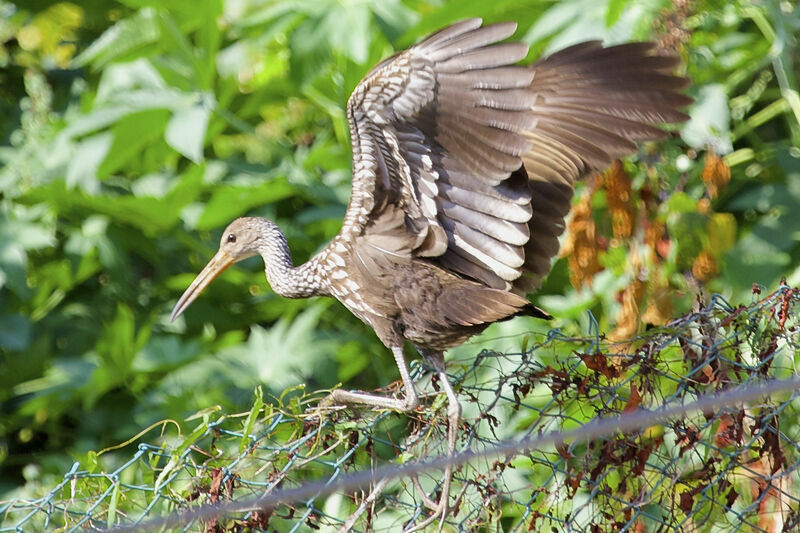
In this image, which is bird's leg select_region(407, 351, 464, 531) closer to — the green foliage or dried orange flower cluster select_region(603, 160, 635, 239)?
the green foliage

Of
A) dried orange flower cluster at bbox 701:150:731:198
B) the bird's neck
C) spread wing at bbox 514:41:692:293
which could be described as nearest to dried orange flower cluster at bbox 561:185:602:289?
dried orange flower cluster at bbox 701:150:731:198

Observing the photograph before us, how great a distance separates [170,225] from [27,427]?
5.09 feet

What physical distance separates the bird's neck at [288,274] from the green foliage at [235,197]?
827 mm

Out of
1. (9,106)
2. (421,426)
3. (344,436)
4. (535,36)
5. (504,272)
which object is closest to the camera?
(344,436)

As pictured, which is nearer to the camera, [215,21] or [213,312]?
[215,21]

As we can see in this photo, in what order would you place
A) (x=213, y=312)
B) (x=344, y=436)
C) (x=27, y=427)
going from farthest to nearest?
(x=27, y=427), (x=213, y=312), (x=344, y=436)

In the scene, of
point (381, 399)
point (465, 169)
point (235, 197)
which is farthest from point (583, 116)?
point (235, 197)

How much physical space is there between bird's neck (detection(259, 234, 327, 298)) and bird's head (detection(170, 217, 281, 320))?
0.03 m

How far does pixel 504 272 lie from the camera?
3.42 meters

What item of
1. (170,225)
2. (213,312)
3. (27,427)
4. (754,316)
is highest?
(754,316)

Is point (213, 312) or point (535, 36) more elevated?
point (535, 36)

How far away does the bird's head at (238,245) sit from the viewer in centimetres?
388

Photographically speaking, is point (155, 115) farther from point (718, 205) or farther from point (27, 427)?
point (718, 205)

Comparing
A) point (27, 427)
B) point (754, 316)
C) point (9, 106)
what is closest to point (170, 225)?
point (27, 427)
